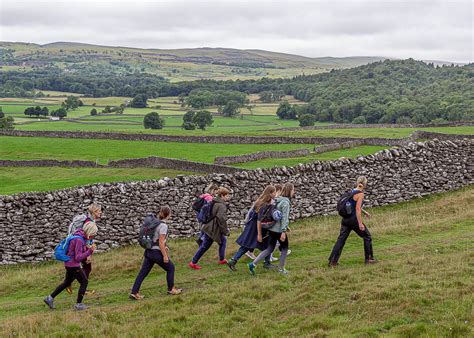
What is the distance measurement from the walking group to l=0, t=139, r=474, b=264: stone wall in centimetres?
529

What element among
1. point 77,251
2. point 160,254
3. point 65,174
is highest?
point 77,251

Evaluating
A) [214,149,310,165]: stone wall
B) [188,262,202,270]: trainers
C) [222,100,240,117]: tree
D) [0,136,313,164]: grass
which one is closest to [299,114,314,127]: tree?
[222,100,240,117]: tree

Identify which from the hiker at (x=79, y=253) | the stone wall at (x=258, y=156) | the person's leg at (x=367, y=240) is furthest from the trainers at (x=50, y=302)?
the stone wall at (x=258, y=156)

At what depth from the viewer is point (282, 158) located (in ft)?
131

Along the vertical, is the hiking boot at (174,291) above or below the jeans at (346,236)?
below

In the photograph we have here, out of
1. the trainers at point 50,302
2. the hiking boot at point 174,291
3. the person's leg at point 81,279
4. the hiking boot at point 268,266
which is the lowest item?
the trainers at point 50,302

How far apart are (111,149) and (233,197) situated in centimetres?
3723

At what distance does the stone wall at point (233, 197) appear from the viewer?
1950 centimetres

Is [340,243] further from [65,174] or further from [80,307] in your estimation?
[65,174]

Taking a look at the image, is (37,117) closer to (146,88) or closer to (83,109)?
(83,109)

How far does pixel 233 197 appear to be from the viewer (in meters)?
21.4

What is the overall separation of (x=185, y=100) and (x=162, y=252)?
158967mm

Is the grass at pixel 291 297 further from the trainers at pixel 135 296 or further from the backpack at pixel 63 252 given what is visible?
the backpack at pixel 63 252

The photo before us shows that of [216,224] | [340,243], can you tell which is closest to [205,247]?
[216,224]
